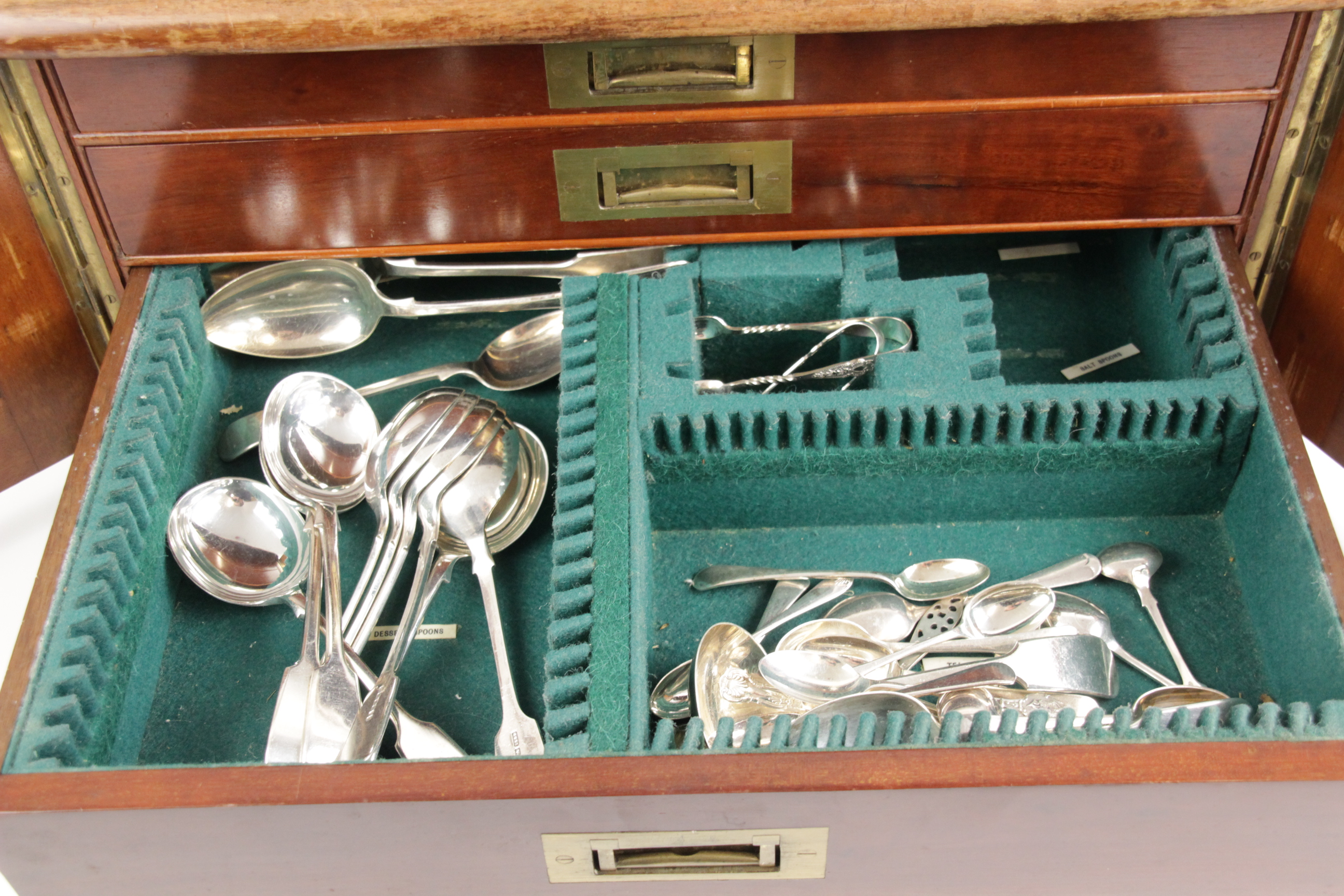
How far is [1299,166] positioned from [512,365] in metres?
0.66

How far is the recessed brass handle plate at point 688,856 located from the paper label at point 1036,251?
64 centimetres

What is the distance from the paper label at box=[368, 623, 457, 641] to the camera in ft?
3.17

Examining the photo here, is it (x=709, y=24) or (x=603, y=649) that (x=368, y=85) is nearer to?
(x=709, y=24)

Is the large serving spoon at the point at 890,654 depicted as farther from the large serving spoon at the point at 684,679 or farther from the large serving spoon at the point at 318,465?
the large serving spoon at the point at 318,465

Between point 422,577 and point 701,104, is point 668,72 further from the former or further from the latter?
point 422,577

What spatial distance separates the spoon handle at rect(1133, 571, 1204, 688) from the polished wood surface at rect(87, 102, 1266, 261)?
297 mm

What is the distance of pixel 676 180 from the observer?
3.39 ft

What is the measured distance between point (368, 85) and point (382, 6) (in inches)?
→ 3.3

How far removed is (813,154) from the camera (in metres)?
1.01

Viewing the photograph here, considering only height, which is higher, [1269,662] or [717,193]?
[717,193]

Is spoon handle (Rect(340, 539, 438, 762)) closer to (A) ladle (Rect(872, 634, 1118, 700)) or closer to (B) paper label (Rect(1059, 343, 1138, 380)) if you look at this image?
(A) ladle (Rect(872, 634, 1118, 700))

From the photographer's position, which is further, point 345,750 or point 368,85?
point 368,85

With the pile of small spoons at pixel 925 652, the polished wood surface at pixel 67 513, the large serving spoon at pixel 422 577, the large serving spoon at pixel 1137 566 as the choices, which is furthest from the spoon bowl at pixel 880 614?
the polished wood surface at pixel 67 513

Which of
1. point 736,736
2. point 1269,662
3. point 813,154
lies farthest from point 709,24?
point 1269,662
